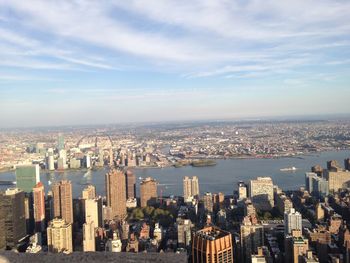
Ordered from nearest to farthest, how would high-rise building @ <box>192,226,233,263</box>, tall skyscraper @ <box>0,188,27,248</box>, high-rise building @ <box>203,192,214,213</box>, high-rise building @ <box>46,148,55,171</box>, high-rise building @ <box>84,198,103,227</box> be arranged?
high-rise building @ <box>192,226,233,263</box> → tall skyscraper @ <box>0,188,27,248</box> → high-rise building @ <box>84,198,103,227</box> → high-rise building @ <box>203,192,214,213</box> → high-rise building @ <box>46,148,55,171</box>

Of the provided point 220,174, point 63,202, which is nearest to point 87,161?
point 220,174

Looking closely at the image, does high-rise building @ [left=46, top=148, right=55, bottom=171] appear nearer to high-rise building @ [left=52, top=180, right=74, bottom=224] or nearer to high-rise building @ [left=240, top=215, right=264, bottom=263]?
high-rise building @ [left=52, top=180, right=74, bottom=224]

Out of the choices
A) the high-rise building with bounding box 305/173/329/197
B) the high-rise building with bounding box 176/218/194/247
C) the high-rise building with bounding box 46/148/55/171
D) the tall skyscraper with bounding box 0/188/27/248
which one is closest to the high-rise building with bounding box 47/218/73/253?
the tall skyscraper with bounding box 0/188/27/248

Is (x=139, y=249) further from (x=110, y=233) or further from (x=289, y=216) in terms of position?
(x=289, y=216)

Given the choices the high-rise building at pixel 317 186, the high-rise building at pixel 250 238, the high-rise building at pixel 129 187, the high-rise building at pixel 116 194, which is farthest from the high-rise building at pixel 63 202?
the high-rise building at pixel 317 186

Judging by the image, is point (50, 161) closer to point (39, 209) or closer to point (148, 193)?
point (148, 193)

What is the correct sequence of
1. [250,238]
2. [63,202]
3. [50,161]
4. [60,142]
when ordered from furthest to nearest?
[60,142]
[50,161]
[63,202]
[250,238]
